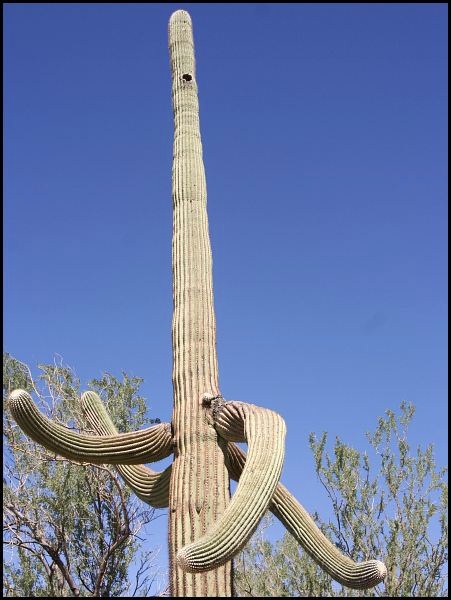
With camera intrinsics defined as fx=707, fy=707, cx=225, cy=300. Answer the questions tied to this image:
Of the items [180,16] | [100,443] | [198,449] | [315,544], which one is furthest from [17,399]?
[180,16]

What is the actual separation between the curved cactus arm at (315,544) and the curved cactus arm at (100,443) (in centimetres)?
43

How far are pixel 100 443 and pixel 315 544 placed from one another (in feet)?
4.53

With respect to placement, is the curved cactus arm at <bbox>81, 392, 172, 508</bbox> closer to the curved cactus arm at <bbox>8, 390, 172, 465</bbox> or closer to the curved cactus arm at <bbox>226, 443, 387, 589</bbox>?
the curved cactus arm at <bbox>8, 390, 172, 465</bbox>

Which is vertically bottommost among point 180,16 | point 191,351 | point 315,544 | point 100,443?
point 315,544

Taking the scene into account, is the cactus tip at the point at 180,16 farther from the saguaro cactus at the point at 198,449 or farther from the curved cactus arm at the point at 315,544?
the curved cactus arm at the point at 315,544

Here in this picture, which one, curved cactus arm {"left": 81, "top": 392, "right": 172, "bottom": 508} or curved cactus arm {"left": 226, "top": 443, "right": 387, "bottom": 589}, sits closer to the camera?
curved cactus arm {"left": 226, "top": 443, "right": 387, "bottom": 589}

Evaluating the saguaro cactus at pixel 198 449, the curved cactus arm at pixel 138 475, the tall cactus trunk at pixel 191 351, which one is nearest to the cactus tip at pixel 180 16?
the tall cactus trunk at pixel 191 351

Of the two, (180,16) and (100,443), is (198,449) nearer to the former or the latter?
(100,443)

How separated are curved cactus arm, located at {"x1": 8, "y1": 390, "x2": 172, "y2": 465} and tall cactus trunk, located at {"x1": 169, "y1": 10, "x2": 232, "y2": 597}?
126 millimetres

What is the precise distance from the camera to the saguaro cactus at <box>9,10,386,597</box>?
3319mm

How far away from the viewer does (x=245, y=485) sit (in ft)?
10.9

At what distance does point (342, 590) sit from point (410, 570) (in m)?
1.10

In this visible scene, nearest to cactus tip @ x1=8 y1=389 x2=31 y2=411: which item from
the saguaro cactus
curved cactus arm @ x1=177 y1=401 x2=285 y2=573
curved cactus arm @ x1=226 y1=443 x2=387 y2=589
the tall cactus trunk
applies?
the saguaro cactus

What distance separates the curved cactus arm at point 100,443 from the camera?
12.7 ft
